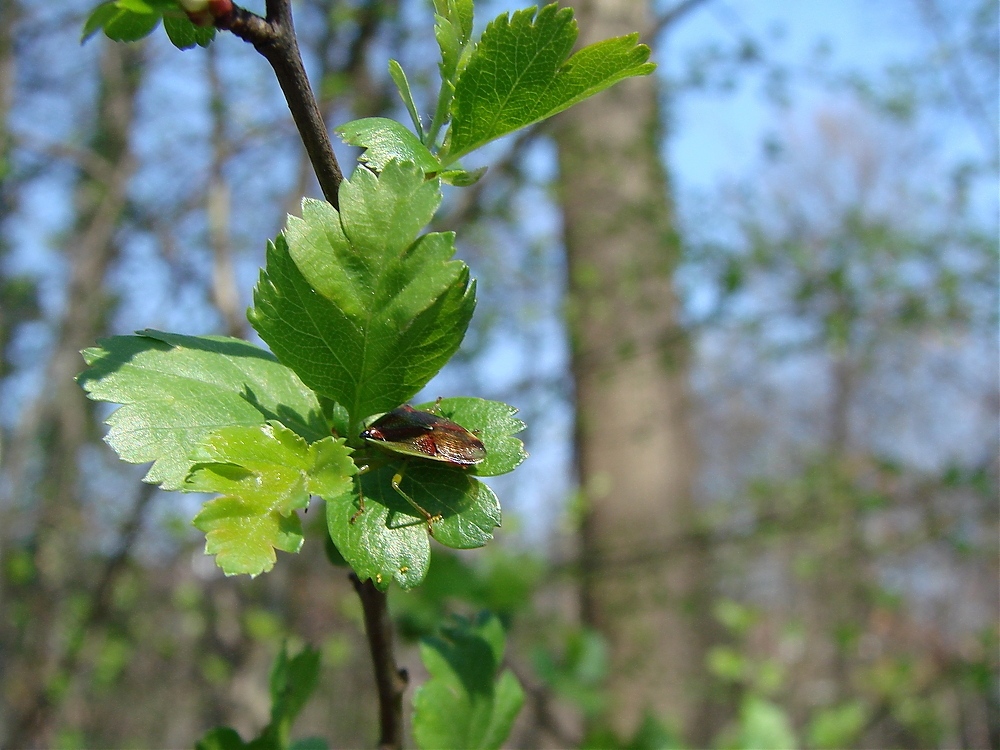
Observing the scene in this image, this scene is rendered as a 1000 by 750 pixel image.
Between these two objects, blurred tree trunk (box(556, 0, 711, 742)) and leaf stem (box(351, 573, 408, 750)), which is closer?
leaf stem (box(351, 573, 408, 750))

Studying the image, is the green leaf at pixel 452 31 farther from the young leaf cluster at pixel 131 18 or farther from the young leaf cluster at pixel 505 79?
the young leaf cluster at pixel 131 18

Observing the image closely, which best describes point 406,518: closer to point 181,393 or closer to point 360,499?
point 360,499

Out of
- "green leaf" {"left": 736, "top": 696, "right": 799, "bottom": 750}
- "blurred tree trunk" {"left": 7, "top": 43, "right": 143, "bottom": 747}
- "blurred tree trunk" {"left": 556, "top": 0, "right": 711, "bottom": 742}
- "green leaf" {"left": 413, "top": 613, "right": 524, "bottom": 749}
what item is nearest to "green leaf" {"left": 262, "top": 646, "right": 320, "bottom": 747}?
"green leaf" {"left": 413, "top": 613, "right": 524, "bottom": 749}

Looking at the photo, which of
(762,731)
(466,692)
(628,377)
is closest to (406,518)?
(466,692)

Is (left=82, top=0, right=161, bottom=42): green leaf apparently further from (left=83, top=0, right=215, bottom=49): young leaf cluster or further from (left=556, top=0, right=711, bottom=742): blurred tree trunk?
(left=556, top=0, right=711, bottom=742): blurred tree trunk

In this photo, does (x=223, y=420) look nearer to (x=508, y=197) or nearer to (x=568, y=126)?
(x=508, y=197)

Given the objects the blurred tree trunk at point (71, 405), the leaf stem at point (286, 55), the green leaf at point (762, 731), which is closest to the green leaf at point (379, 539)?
the leaf stem at point (286, 55)

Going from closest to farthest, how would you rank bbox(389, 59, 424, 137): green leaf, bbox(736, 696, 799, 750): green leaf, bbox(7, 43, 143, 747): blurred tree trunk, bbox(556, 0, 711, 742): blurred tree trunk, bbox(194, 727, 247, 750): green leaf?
1. bbox(389, 59, 424, 137): green leaf
2. bbox(194, 727, 247, 750): green leaf
3. bbox(736, 696, 799, 750): green leaf
4. bbox(7, 43, 143, 747): blurred tree trunk
5. bbox(556, 0, 711, 742): blurred tree trunk
